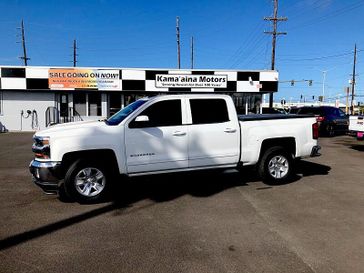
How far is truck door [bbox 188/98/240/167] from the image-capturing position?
6508 mm

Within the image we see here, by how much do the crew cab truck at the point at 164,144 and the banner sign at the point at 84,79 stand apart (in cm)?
1564

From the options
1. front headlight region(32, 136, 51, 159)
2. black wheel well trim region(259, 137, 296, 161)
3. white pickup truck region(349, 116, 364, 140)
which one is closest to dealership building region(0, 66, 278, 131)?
white pickup truck region(349, 116, 364, 140)

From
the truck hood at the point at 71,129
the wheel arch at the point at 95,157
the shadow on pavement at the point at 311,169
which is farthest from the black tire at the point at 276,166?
the truck hood at the point at 71,129

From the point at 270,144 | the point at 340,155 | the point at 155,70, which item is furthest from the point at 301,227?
the point at 155,70

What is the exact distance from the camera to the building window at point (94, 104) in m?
22.3

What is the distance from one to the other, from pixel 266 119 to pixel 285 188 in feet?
4.88

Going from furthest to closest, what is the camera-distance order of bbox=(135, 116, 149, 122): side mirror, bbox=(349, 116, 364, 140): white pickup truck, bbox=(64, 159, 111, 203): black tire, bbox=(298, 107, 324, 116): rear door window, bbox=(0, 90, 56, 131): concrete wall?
bbox=(0, 90, 56, 131): concrete wall → bbox=(298, 107, 324, 116): rear door window → bbox=(349, 116, 364, 140): white pickup truck → bbox=(135, 116, 149, 122): side mirror → bbox=(64, 159, 111, 203): black tire

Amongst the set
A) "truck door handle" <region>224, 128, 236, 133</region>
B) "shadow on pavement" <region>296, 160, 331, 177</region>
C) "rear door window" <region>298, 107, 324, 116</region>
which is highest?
"rear door window" <region>298, 107, 324, 116</region>

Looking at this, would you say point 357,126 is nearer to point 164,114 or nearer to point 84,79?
point 164,114

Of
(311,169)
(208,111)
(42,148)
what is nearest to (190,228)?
(208,111)

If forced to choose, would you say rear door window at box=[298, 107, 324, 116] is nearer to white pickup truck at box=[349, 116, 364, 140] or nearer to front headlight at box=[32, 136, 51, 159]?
white pickup truck at box=[349, 116, 364, 140]

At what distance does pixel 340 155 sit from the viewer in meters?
11.8

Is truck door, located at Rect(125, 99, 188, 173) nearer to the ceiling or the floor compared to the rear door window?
nearer to the floor

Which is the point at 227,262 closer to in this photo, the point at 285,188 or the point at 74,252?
the point at 74,252
